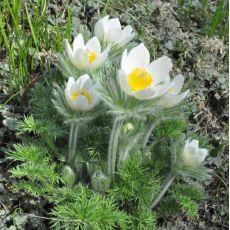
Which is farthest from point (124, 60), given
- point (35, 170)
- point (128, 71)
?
point (35, 170)

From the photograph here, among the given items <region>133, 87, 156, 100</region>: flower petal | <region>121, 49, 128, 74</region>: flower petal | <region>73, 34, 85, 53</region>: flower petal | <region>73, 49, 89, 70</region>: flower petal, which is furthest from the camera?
<region>73, 34, 85, 53</region>: flower petal

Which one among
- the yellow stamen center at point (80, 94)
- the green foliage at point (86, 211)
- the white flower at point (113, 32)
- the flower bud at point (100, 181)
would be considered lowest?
the green foliage at point (86, 211)

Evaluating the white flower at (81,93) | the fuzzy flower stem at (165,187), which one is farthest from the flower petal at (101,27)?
the fuzzy flower stem at (165,187)

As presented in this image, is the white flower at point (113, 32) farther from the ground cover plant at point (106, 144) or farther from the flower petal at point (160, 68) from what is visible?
the flower petal at point (160, 68)

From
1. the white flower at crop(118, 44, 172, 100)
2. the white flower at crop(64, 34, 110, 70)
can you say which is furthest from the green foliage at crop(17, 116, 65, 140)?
the white flower at crop(118, 44, 172, 100)

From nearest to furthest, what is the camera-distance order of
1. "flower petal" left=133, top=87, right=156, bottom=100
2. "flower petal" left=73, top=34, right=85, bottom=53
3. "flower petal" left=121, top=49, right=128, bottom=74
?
1. "flower petal" left=133, top=87, right=156, bottom=100
2. "flower petal" left=121, top=49, right=128, bottom=74
3. "flower petal" left=73, top=34, right=85, bottom=53

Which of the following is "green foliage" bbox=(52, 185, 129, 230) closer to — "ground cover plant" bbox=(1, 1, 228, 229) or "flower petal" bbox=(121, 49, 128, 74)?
"ground cover plant" bbox=(1, 1, 228, 229)

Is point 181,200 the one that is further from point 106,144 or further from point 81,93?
point 81,93

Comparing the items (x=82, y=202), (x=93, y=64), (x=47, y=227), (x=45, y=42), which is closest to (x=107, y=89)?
Result: (x=93, y=64)

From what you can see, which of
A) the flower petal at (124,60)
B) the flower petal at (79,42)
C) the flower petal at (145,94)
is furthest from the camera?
the flower petal at (79,42)
